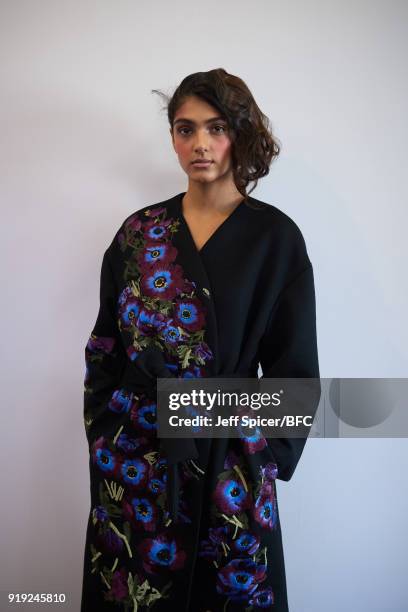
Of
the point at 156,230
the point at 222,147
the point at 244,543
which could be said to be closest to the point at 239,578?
the point at 244,543

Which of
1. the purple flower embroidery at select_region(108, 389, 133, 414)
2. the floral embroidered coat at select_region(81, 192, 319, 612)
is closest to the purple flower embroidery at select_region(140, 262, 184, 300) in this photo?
the floral embroidered coat at select_region(81, 192, 319, 612)

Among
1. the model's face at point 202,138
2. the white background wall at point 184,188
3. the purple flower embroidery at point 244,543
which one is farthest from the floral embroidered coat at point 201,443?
the white background wall at point 184,188

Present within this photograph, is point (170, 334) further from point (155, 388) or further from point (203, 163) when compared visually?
point (203, 163)

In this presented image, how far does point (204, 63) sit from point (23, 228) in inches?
25.6

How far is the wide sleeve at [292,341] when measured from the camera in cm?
110

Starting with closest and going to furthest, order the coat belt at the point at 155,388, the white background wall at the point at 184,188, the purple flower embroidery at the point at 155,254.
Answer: the coat belt at the point at 155,388
the purple flower embroidery at the point at 155,254
the white background wall at the point at 184,188

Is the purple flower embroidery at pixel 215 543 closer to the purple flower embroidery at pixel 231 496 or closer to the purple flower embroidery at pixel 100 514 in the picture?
the purple flower embroidery at pixel 231 496

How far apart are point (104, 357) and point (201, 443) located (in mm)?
322

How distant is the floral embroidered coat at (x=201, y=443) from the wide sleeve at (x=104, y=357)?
0.20 ft

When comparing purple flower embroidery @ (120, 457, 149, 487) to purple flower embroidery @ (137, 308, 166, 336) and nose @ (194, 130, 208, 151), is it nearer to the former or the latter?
purple flower embroidery @ (137, 308, 166, 336)

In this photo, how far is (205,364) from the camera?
108cm

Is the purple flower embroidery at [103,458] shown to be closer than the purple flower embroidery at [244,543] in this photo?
No

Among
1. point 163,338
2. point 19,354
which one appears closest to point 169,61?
point 163,338

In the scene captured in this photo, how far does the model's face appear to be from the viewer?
1.08 m
